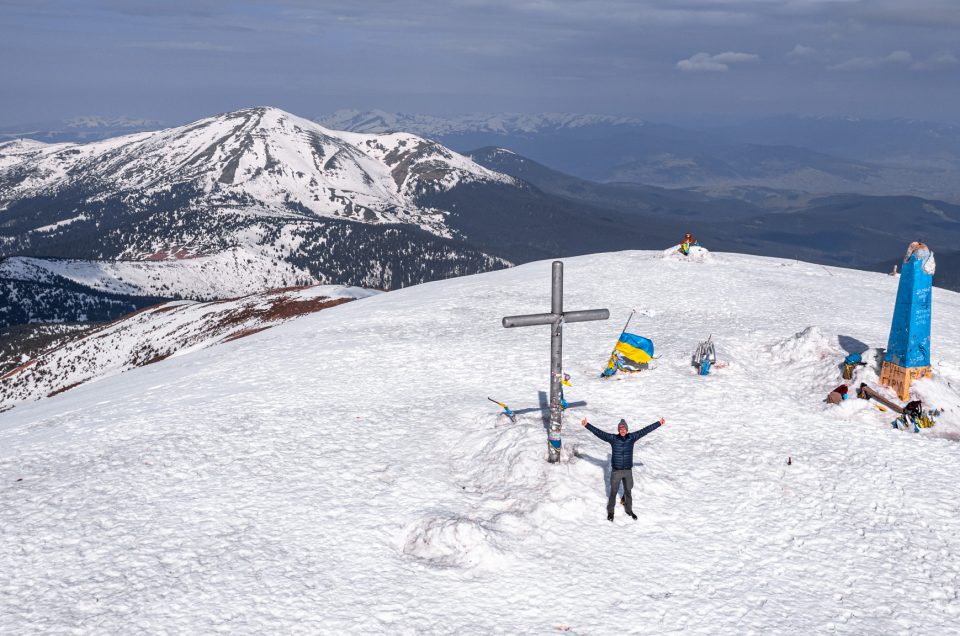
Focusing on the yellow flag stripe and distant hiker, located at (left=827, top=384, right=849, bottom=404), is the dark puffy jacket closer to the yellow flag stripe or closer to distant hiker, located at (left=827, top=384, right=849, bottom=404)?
the yellow flag stripe

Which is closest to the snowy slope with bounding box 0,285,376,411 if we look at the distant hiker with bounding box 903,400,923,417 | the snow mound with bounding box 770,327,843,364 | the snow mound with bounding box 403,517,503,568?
the snow mound with bounding box 770,327,843,364

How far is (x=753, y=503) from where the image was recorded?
19.7 meters

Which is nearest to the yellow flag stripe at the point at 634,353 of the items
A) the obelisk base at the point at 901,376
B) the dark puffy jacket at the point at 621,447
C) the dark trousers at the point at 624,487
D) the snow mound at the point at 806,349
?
the snow mound at the point at 806,349

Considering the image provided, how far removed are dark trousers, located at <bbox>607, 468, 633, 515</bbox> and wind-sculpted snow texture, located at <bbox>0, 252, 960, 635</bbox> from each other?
1.41ft

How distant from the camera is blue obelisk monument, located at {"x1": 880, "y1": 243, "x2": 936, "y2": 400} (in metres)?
26.1

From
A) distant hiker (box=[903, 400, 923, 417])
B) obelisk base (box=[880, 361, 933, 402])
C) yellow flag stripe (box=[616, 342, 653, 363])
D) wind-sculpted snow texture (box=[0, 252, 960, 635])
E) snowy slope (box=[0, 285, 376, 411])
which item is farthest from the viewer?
snowy slope (box=[0, 285, 376, 411])

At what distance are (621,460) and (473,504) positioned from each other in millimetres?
4370

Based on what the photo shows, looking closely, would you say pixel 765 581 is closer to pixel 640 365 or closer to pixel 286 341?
pixel 640 365

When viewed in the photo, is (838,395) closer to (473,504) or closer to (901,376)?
(901,376)

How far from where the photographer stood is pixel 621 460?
1802 cm

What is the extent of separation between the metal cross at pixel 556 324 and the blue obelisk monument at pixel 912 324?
1399 centimetres

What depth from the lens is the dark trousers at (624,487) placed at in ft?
59.8

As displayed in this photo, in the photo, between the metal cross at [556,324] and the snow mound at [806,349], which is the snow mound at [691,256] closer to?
the snow mound at [806,349]

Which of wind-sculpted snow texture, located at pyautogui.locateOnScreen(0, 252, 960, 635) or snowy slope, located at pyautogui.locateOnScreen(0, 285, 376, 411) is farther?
snowy slope, located at pyautogui.locateOnScreen(0, 285, 376, 411)
